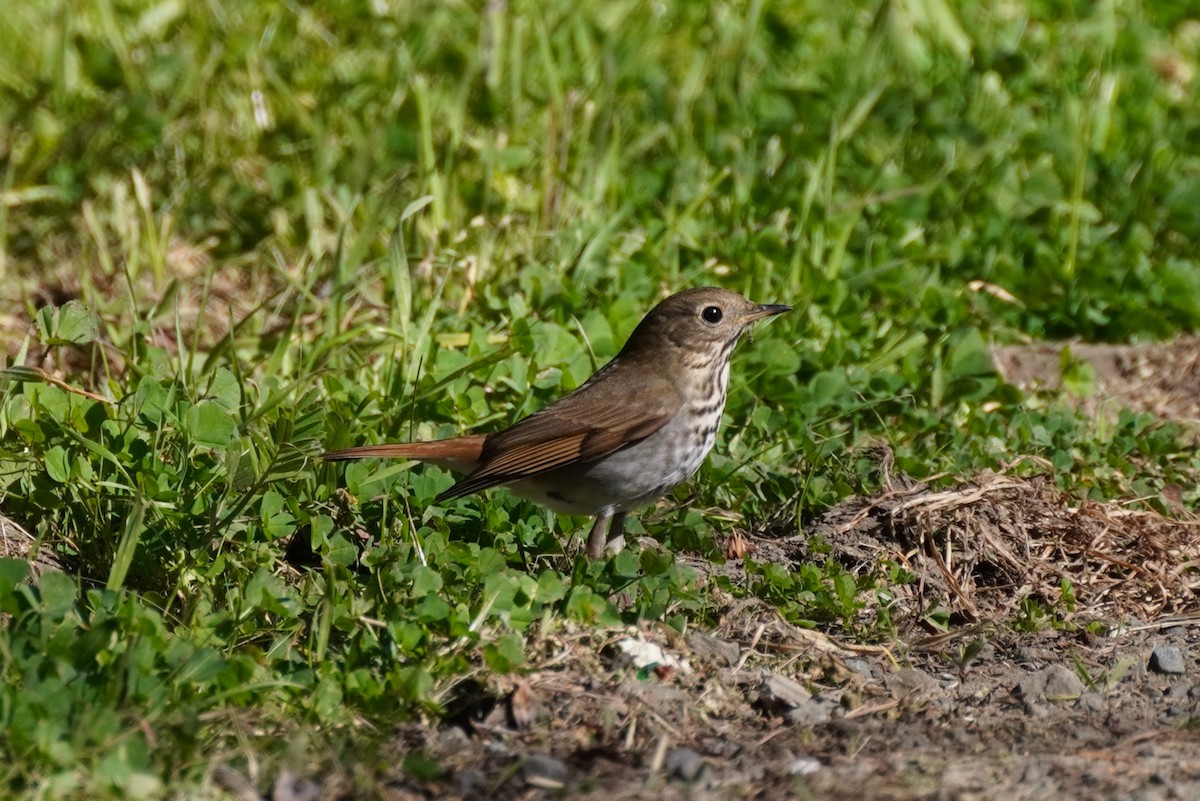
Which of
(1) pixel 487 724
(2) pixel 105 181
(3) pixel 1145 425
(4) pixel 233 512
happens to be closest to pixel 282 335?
(4) pixel 233 512

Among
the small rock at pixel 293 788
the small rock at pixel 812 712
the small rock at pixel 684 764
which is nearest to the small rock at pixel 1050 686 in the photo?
the small rock at pixel 812 712

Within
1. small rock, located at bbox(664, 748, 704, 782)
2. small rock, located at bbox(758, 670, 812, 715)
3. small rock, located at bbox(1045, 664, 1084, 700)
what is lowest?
small rock, located at bbox(1045, 664, 1084, 700)

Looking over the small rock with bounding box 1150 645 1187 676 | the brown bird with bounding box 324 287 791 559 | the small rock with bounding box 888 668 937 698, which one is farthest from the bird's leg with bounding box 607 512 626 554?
the small rock with bounding box 1150 645 1187 676

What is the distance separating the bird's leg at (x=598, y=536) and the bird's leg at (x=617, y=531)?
0.03 metres

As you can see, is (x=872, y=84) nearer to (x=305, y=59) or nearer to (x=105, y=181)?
(x=305, y=59)

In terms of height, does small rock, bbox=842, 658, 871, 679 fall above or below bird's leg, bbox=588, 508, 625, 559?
below

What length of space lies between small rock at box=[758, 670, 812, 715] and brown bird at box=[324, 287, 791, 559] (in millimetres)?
870

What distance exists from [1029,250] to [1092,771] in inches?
142

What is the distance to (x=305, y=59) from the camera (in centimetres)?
754

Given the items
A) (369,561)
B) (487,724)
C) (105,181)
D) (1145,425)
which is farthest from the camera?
(105,181)

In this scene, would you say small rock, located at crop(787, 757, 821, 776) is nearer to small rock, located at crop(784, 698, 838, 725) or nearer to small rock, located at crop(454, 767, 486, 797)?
small rock, located at crop(784, 698, 838, 725)

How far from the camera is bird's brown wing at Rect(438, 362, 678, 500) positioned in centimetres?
455

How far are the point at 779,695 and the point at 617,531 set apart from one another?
101 cm

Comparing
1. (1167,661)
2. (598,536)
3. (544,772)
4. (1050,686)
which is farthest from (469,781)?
(1167,661)
